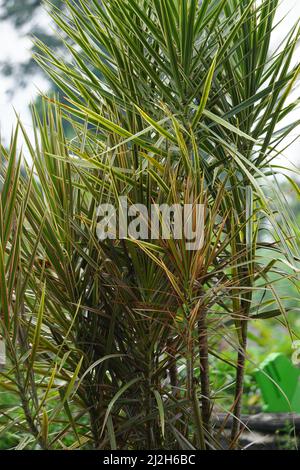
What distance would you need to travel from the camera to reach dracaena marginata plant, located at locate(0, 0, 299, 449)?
1271mm

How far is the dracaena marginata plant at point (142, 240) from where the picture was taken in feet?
4.17

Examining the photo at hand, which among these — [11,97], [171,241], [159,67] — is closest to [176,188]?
[171,241]

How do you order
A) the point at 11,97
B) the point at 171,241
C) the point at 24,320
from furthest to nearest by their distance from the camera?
1. the point at 11,97
2. the point at 24,320
3. the point at 171,241

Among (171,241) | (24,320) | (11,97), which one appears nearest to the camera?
(171,241)

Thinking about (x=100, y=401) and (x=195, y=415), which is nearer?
(x=195, y=415)

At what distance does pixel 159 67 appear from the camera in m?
1.36

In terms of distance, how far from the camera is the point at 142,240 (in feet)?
4.39

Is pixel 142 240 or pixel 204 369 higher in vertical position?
pixel 142 240

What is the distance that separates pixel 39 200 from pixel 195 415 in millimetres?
480

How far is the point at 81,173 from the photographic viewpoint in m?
1.40

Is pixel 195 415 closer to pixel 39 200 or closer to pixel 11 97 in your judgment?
pixel 39 200

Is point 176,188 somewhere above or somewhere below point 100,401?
above
